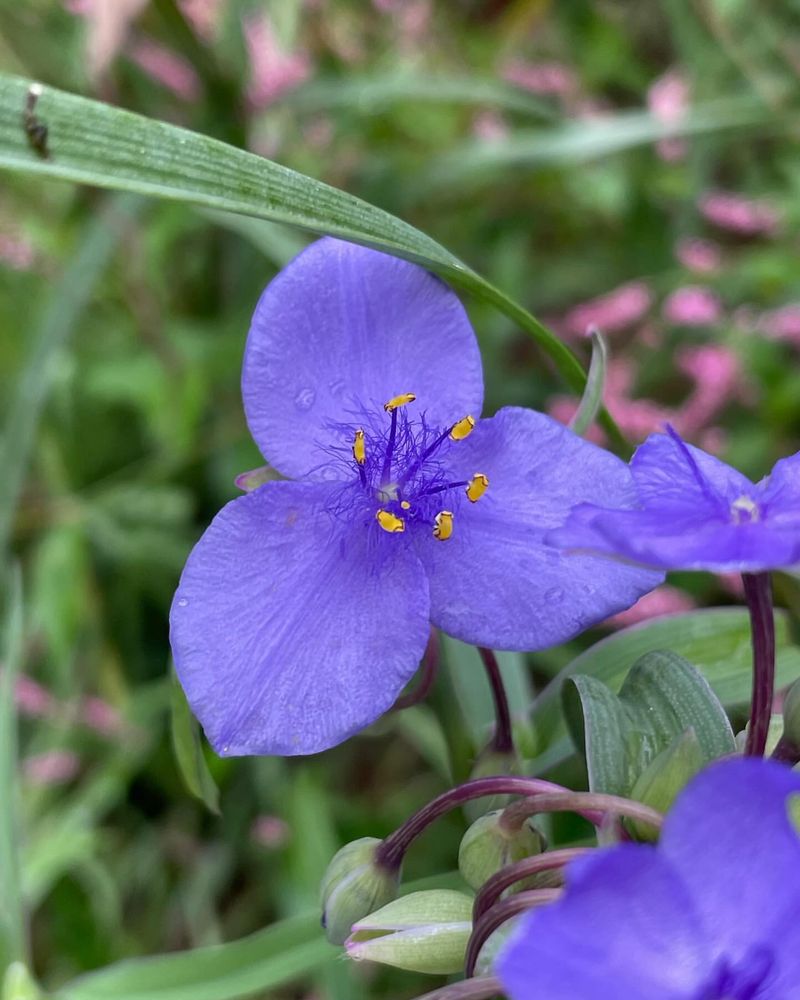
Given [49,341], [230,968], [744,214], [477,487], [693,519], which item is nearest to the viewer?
[693,519]

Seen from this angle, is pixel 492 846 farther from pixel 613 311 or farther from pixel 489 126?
pixel 489 126

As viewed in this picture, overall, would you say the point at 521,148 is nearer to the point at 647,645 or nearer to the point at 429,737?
the point at 429,737

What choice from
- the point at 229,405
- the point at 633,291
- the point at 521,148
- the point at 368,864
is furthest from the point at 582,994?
the point at 521,148

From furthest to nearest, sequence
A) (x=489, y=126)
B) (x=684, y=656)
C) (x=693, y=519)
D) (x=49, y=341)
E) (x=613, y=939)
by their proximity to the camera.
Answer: (x=489, y=126), (x=49, y=341), (x=684, y=656), (x=693, y=519), (x=613, y=939)

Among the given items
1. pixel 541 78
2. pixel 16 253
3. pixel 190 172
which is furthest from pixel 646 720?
pixel 541 78

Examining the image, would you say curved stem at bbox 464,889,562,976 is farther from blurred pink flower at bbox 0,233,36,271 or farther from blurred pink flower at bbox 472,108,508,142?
blurred pink flower at bbox 472,108,508,142

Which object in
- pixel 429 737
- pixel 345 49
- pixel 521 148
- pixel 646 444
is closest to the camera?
pixel 646 444

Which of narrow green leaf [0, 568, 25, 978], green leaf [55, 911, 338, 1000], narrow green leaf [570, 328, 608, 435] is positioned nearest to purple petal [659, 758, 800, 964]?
narrow green leaf [570, 328, 608, 435]
